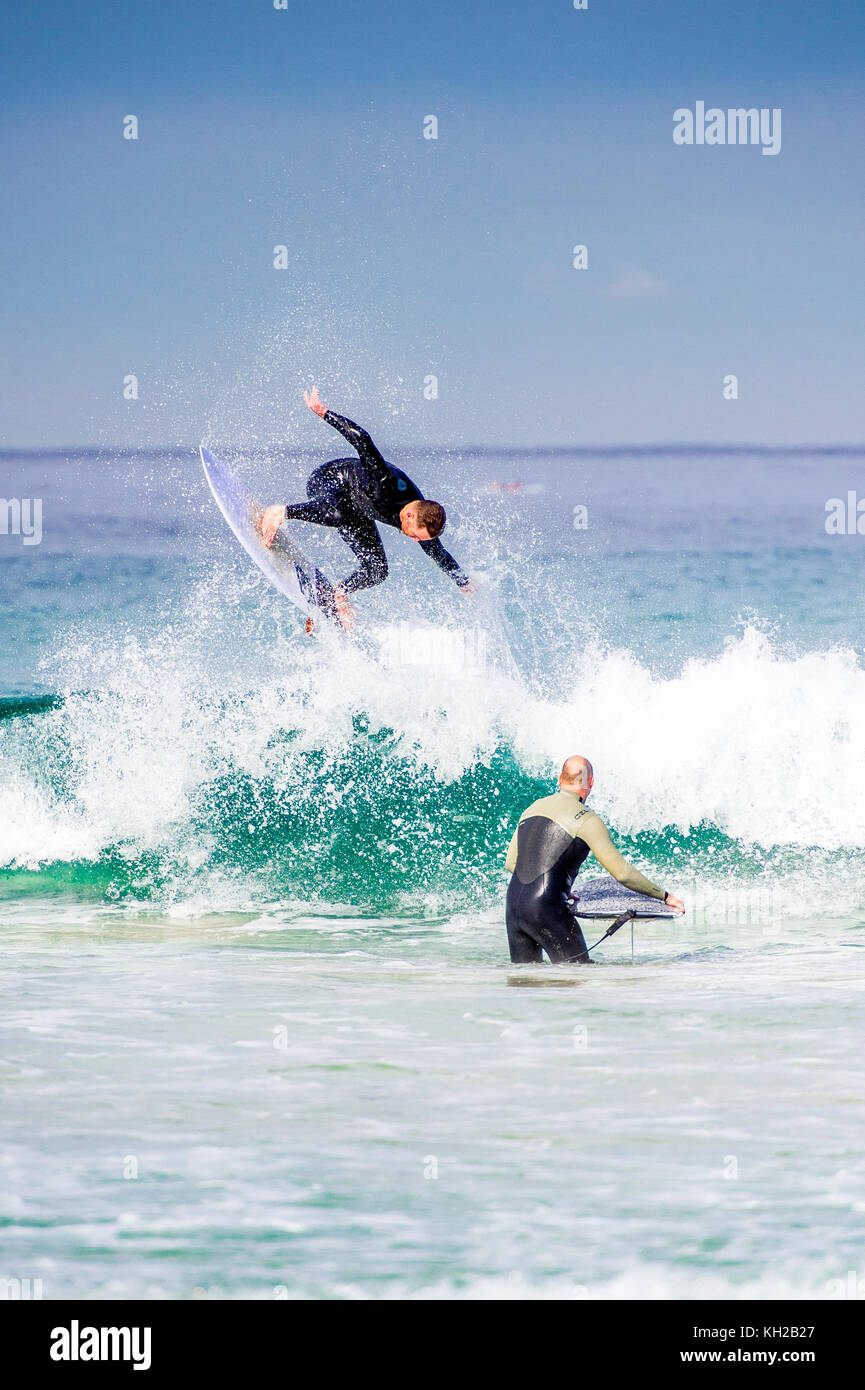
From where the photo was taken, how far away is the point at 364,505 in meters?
9.22

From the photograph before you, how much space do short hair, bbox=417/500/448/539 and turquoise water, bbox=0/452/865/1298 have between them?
7.80 ft

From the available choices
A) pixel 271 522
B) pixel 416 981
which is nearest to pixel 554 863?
pixel 416 981

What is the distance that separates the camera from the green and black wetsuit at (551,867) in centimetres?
610

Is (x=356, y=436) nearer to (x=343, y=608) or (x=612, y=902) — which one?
(x=343, y=608)

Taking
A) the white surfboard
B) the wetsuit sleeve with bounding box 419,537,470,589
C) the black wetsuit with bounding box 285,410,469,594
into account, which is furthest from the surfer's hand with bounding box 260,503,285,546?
the white surfboard

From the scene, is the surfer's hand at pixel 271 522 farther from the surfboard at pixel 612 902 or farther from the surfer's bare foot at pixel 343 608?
the surfboard at pixel 612 902

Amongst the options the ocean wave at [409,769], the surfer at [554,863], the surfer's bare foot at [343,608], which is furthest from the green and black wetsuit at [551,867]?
the surfer's bare foot at [343,608]

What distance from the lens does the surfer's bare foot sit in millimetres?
9789

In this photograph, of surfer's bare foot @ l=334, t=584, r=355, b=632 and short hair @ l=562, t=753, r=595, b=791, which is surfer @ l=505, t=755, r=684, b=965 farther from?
surfer's bare foot @ l=334, t=584, r=355, b=632

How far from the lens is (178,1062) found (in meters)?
4.85

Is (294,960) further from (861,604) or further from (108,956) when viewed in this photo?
(861,604)

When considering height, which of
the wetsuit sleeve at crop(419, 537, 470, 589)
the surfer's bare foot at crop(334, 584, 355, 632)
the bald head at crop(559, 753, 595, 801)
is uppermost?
the wetsuit sleeve at crop(419, 537, 470, 589)

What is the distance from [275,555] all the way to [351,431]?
1.70 meters
